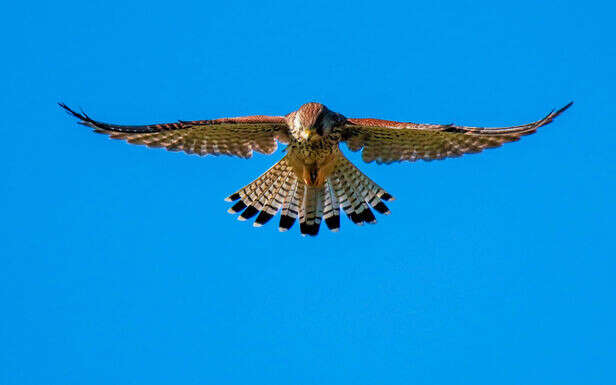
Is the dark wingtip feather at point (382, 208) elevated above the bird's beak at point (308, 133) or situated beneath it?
situated beneath

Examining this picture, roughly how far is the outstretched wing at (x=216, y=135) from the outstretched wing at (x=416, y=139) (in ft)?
3.30

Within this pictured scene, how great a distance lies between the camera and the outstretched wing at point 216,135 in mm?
11102

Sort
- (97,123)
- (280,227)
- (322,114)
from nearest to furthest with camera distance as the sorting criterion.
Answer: (97,123) < (322,114) < (280,227)

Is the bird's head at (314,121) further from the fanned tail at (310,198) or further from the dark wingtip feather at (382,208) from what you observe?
the dark wingtip feather at (382,208)

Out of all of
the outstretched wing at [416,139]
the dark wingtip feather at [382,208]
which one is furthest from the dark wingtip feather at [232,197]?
the dark wingtip feather at [382,208]

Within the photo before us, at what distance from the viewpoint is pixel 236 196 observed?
40.9 ft

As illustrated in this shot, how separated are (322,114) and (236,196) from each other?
188 cm

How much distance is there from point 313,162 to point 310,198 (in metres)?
0.71

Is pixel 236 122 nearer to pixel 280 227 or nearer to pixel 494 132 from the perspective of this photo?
pixel 280 227

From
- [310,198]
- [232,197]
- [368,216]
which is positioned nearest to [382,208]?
[368,216]

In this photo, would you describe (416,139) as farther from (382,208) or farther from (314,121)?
(314,121)

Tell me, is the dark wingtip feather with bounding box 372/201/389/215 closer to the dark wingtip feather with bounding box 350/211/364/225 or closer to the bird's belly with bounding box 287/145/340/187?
the dark wingtip feather with bounding box 350/211/364/225

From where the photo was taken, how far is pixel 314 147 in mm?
11641

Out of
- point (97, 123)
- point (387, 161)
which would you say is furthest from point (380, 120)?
point (97, 123)
